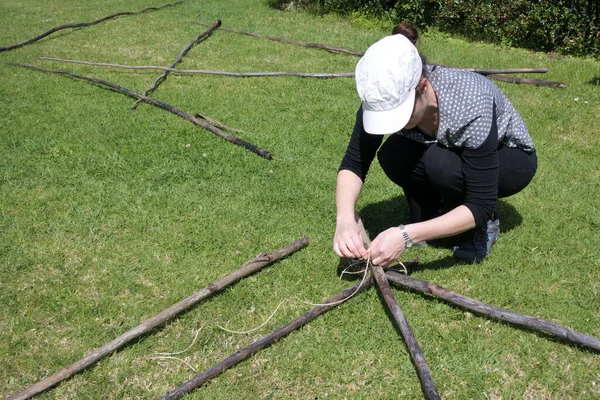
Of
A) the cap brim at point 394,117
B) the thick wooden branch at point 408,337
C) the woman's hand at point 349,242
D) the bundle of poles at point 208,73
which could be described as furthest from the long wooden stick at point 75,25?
the cap brim at point 394,117

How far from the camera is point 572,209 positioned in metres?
4.27

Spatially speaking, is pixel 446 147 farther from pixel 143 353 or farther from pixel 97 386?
pixel 97 386

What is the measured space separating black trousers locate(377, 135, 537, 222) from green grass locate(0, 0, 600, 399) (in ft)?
1.28

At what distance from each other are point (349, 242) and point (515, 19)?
6.30m

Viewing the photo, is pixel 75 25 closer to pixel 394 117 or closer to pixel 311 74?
pixel 311 74

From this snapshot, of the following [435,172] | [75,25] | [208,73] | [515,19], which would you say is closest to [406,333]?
[435,172]

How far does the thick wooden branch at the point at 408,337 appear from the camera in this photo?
107 inches

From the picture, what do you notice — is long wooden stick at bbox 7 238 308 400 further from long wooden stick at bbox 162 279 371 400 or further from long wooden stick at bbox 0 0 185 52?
long wooden stick at bbox 0 0 185 52

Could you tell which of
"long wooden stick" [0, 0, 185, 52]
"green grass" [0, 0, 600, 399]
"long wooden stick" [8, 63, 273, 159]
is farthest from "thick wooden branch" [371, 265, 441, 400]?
"long wooden stick" [0, 0, 185, 52]

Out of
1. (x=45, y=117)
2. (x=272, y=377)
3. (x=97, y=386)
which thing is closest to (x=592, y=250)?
(x=272, y=377)

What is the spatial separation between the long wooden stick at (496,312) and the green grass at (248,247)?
0.08m

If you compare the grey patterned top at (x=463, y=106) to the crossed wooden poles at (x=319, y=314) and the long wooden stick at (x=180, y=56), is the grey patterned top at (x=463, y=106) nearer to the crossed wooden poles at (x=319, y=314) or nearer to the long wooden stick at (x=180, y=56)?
the crossed wooden poles at (x=319, y=314)

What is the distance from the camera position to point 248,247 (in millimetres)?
3953

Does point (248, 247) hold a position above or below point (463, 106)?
below
